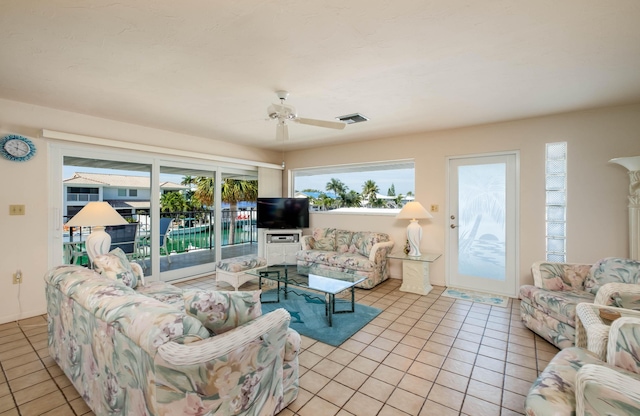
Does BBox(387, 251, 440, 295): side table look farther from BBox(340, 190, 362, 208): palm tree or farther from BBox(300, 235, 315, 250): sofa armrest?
BBox(300, 235, 315, 250): sofa armrest

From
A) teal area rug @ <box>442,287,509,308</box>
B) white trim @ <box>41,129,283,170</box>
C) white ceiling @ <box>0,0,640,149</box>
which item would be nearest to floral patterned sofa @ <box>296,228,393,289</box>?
teal area rug @ <box>442,287,509,308</box>

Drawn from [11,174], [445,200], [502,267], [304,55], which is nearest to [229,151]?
[11,174]

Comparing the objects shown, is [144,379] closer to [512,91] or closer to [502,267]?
[512,91]

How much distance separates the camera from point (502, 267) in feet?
12.6

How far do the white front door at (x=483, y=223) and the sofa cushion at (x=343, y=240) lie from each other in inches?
62.5

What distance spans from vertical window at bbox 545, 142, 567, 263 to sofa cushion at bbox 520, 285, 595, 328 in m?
1.05

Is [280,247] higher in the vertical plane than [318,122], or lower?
lower

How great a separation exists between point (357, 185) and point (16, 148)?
4.65 meters

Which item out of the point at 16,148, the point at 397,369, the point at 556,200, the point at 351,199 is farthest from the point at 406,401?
the point at 16,148

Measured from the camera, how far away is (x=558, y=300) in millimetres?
2400

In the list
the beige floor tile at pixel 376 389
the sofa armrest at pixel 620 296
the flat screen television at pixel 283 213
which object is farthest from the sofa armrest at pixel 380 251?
the sofa armrest at pixel 620 296

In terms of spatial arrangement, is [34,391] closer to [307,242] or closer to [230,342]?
[230,342]

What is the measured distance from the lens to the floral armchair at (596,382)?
3.25 ft

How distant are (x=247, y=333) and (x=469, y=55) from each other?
241cm
